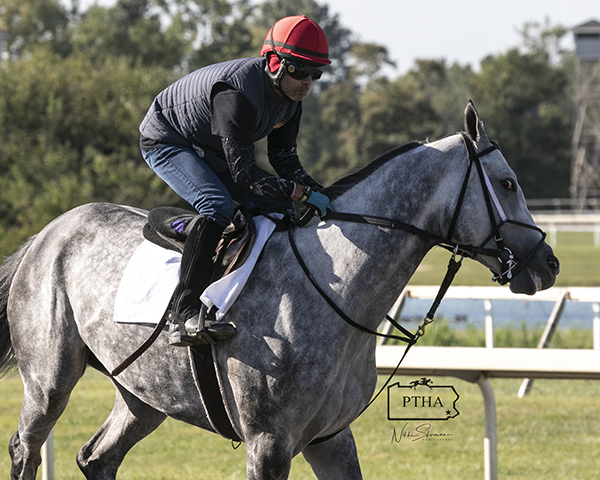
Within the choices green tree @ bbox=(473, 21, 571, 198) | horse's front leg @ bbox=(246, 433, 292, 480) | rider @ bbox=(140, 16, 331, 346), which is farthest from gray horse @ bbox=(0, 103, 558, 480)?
green tree @ bbox=(473, 21, 571, 198)

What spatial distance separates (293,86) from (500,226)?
3.14ft

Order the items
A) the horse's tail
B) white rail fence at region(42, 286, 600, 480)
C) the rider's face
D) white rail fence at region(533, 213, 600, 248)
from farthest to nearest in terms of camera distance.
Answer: white rail fence at region(533, 213, 600, 248)
the horse's tail
white rail fence at region(42, 286, 600, 480)
the rider's face

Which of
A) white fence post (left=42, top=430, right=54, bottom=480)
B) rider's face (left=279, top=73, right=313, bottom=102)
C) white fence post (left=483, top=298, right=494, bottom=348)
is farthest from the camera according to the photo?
white fence post (left=483, top=298, right=494, bottom=348)

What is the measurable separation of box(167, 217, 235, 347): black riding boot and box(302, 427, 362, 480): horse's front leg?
69cm

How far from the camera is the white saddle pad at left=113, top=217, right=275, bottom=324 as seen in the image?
308cm

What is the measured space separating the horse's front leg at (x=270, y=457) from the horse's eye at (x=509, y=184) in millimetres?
1234

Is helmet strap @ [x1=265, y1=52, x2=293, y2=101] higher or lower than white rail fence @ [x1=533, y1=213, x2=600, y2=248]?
higher

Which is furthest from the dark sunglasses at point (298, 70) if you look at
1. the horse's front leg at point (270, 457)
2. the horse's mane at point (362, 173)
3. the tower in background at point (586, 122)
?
the tower in background at point (586, 122)

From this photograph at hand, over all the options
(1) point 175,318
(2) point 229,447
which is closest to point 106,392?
(2) point 229,447

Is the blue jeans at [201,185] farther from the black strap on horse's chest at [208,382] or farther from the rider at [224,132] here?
the black strap on horse's chest at [208,382]

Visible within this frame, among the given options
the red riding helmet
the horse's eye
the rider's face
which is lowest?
the horse's eye

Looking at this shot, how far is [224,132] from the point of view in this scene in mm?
3033

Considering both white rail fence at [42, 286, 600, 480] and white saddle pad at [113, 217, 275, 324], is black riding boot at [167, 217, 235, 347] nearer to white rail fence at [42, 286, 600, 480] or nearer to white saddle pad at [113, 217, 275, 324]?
white saddle pad at [113, 217, 275, 324]

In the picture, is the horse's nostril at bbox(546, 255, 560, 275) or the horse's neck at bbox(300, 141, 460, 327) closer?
the horse's nostril at bbox(546, 255, 560, 275)
